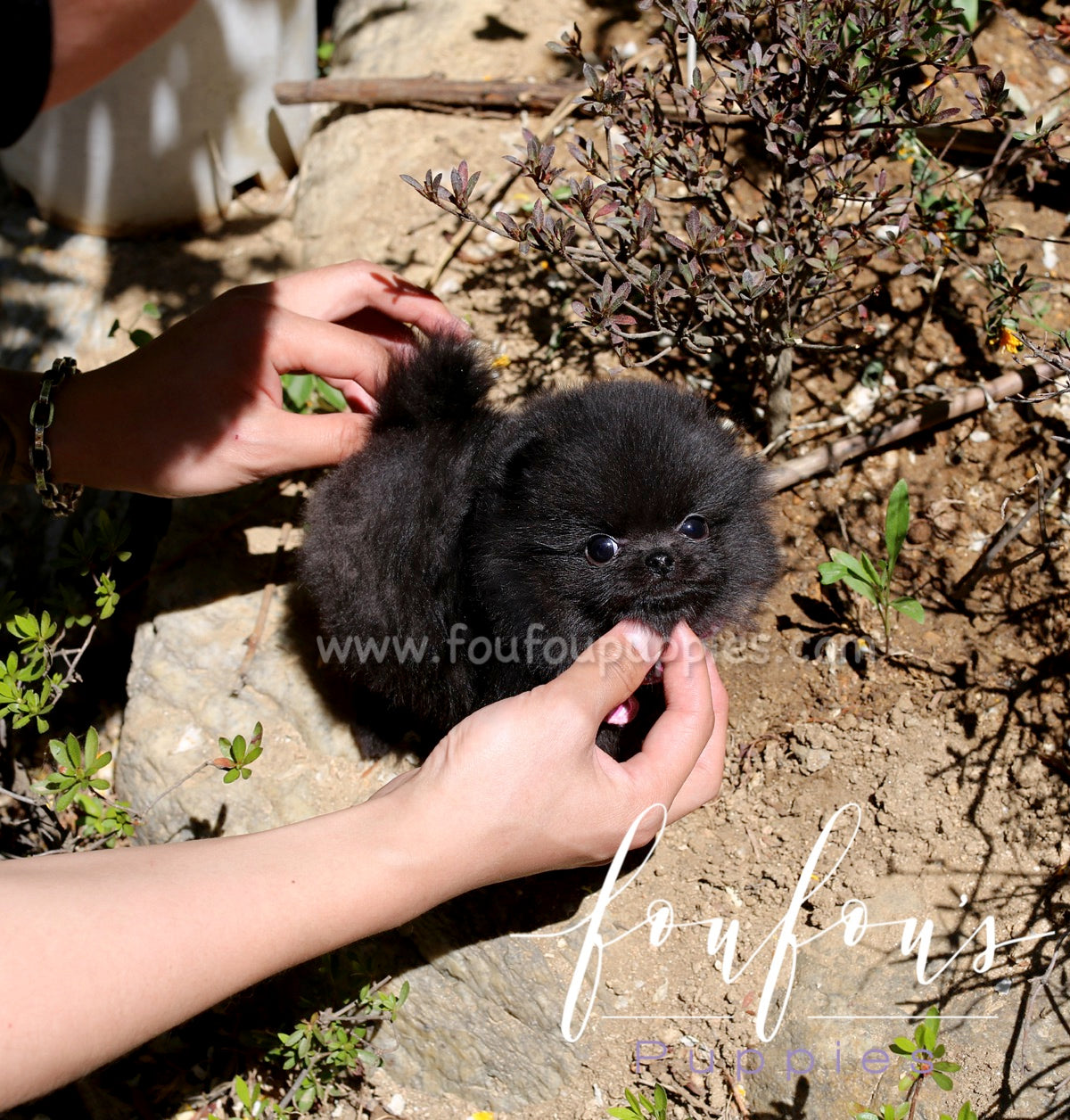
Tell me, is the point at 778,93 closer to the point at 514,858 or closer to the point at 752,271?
the point at 752,271

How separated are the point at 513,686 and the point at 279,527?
4.51ft

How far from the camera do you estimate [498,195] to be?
3.75 m

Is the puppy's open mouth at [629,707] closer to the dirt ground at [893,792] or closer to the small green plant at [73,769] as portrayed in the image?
the dirt ground at [893,792]

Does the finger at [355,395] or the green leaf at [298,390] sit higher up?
the finger at [355,395]

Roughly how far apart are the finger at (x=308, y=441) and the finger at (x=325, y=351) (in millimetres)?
114

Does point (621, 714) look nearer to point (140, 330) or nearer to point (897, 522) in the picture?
point (897, 522)

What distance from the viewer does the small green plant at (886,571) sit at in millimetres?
2781

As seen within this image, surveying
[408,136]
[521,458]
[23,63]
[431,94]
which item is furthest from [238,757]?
[431,94]

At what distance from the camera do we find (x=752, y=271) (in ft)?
7.95

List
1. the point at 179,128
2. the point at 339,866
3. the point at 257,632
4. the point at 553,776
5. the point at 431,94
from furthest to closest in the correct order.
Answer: the point at 179,128 → the point at 431,94 → the point at 257,632 → the point at 553,776 → the point at 339,866

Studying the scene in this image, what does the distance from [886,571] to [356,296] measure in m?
1.71

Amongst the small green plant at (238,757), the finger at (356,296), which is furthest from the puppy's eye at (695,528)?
the small green plant at (238,757)

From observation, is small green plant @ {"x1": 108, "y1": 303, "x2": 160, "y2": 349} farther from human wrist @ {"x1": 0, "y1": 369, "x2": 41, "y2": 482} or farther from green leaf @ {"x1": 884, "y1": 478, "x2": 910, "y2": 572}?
green leaf @ {"x1": 884, "y1": 478, "x2": 910, "y2": 572}

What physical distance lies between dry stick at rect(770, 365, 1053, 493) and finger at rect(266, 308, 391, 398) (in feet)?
4.00
